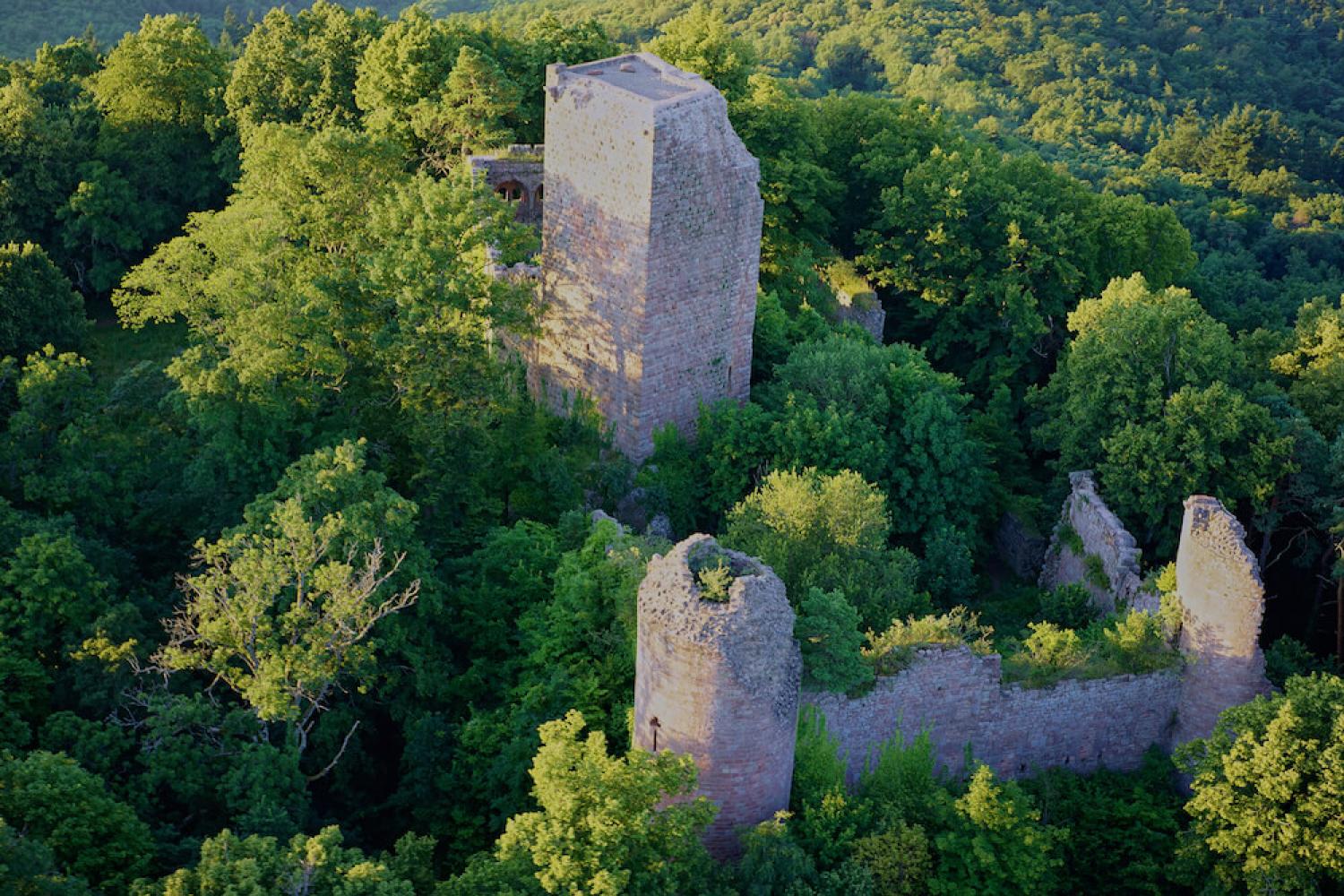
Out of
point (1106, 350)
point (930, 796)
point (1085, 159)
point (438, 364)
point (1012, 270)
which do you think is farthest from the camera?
point (1085, 159)

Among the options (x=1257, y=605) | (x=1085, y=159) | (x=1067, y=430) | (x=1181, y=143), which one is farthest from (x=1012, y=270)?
(x=1181, y=143)

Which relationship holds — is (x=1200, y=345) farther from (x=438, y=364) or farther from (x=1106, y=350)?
(x=438, y=364)

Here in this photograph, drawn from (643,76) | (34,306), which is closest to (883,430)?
(643,76)

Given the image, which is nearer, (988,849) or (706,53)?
(988,849)

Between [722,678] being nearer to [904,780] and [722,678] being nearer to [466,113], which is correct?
[904,780]

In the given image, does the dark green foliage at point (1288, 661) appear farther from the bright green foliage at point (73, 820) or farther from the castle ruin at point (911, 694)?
the bright green foliage at point (73, 820)

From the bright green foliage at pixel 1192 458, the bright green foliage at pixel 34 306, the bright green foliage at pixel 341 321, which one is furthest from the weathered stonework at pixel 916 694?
the bright green foliage at pixel 34 306
